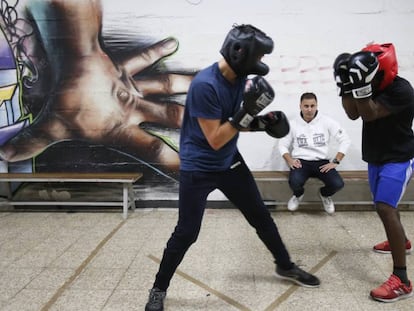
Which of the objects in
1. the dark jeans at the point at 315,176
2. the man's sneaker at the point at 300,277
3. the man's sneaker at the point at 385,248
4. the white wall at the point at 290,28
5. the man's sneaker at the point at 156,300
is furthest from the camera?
the white wall at the point at 290,28

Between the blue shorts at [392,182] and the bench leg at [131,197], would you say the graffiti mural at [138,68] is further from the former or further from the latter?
the blue shorts at [392,182]

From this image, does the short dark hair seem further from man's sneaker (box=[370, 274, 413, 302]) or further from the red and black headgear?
man's sneaker (box=[370, 274, 413, 302])

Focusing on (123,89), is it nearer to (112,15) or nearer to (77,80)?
(77,80)

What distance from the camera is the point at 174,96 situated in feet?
12.9

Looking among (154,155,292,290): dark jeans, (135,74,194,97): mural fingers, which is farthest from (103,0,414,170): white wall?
(154,155,292,290): dark jeans

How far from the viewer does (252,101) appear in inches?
68.1

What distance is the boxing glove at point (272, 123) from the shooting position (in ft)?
6.25

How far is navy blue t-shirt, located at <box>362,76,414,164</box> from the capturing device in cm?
207

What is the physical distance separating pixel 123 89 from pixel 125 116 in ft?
0.97

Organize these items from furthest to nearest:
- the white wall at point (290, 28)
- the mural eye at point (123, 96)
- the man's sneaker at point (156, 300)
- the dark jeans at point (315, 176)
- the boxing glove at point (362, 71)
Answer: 1. the mural eye at point (123, 96)
2. the white wall at point (290, 28)
3. the dark jeans at point (315, 176)
4. the man's sneaker at point (156, 300)
5. the boxing glove at point (362, 71)

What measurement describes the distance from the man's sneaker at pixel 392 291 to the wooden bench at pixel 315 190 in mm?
1673

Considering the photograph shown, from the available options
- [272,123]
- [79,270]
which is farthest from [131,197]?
[272,123]

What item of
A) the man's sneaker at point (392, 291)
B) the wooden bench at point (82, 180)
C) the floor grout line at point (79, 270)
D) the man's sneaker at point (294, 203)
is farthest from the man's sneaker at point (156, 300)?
the man's sneaker at point (294, 203)

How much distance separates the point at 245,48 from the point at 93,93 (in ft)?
8.68
